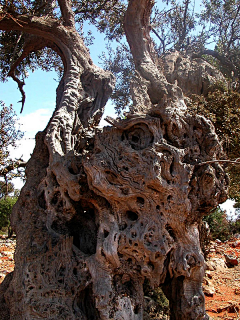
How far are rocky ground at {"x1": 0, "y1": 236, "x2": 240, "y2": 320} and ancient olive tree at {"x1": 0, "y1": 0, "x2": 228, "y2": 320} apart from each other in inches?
70.2

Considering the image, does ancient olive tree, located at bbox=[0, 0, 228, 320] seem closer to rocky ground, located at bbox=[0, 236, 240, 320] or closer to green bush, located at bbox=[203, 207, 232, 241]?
rocky ground, located at bbox=[0, 236, 240, 320]

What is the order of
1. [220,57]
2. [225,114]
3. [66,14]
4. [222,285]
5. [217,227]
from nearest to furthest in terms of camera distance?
[225,114] < [222,285] < [66,14] < [220,57] < [217,227]

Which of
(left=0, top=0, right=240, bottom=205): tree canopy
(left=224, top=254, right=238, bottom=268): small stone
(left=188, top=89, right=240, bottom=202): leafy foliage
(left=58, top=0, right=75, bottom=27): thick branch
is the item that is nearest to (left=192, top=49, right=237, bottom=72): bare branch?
(left=0, top=0, right=240, bottom=205): tree canopy

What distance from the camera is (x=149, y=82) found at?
6.43 m

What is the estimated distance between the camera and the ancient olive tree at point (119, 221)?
3.81 meters

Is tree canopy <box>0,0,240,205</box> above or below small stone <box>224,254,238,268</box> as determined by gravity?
above

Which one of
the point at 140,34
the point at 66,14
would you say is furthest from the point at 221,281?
the point at 66,14

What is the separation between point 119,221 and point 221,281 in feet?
14.8

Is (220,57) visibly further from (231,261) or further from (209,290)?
(209,290)

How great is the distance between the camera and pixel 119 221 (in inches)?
159

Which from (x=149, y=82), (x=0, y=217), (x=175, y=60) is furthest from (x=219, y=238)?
(x=0, y=217)

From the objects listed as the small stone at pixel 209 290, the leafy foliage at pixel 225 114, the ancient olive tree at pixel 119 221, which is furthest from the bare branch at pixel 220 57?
the small stone at pixel 209 290

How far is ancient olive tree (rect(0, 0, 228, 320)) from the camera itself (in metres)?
3.81

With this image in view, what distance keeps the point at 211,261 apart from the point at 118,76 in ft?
25.8
